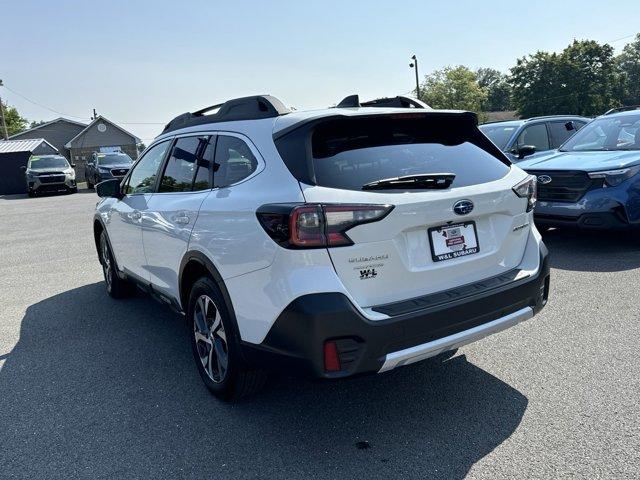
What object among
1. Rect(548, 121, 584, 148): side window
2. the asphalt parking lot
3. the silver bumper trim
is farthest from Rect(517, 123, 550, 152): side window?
the silver bumper trim

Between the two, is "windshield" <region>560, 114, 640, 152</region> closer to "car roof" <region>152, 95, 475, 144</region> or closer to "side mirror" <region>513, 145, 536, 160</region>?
"side mirror" <region>513, 145, 536, 160</region>

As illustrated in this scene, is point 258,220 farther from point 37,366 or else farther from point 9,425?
point 37,366

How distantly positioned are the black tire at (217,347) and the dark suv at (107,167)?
74.6 feet

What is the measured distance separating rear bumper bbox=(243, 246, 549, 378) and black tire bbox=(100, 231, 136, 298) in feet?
11.1

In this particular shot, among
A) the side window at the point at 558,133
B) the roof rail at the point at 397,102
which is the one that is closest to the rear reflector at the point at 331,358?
the roof rail at the point at 397,102

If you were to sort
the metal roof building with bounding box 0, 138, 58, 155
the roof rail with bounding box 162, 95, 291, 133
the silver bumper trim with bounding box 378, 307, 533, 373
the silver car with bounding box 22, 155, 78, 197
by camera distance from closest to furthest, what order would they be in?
the silver bumper trim with bounding box 378, 307, 533, 373 → the roof rail with bounding box 162, 95, 291, 133 → the silver car with bounding box 22, 155, 78, 197 → the metal roof building with bounding box 0, 138, 58, 155

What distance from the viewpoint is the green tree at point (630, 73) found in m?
74.9

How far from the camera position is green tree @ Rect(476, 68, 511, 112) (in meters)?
125

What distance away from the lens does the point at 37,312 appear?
18.4 feet

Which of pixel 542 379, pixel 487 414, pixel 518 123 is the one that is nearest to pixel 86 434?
pixel 487 414

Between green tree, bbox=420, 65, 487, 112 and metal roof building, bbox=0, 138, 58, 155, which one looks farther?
green tree, bbox=420, 65, 487, 112

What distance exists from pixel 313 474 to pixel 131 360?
2.14 meters

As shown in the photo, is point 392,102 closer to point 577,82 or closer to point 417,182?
point 417,182

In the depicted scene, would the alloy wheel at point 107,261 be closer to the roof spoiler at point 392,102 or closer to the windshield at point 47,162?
the roof spoiler at point 392,102
